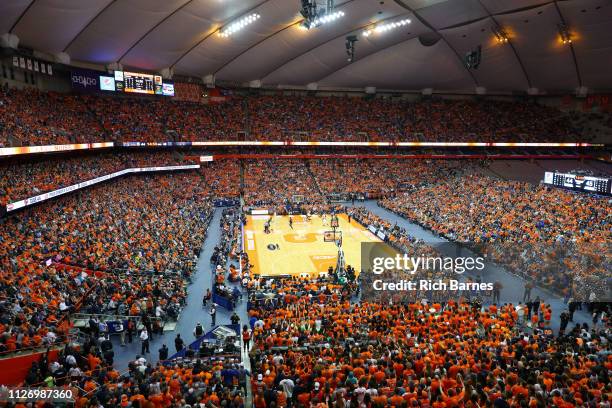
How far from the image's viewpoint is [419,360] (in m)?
11.6

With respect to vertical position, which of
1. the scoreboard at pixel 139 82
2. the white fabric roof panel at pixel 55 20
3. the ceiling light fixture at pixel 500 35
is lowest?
the scoreboard at pixel 139 82

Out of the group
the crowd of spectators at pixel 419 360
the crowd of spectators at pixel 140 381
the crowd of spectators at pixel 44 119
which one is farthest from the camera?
the crowd of spectators at pixel 44 119

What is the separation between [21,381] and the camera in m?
12.5

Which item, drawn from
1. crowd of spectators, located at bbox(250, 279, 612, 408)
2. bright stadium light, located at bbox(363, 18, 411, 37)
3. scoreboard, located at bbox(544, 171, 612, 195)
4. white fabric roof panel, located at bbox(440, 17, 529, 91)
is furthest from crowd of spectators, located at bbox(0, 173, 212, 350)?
white fabric roof panel, located at bbox(440, 17, 529, 91)

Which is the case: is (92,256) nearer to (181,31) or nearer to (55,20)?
(55,20)

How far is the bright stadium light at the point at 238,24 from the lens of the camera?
34781 millimetres

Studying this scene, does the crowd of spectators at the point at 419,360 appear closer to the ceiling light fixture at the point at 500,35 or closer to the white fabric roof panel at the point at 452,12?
the white fabric roof panel at the point at 452,12

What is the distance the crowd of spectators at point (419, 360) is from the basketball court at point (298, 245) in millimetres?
8588

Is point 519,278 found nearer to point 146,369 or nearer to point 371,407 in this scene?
point 371,407

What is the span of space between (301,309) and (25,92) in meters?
30.0

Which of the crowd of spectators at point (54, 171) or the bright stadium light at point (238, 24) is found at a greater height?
the bright stadium light at point (238, 24)

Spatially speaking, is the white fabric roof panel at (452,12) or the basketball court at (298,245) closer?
the basketball court at (298,245)

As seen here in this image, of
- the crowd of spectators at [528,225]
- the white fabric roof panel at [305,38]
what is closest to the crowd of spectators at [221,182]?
the white fabric roof panel at [305,38]

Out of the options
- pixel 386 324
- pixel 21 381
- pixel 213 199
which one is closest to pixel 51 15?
pixel 213 199
